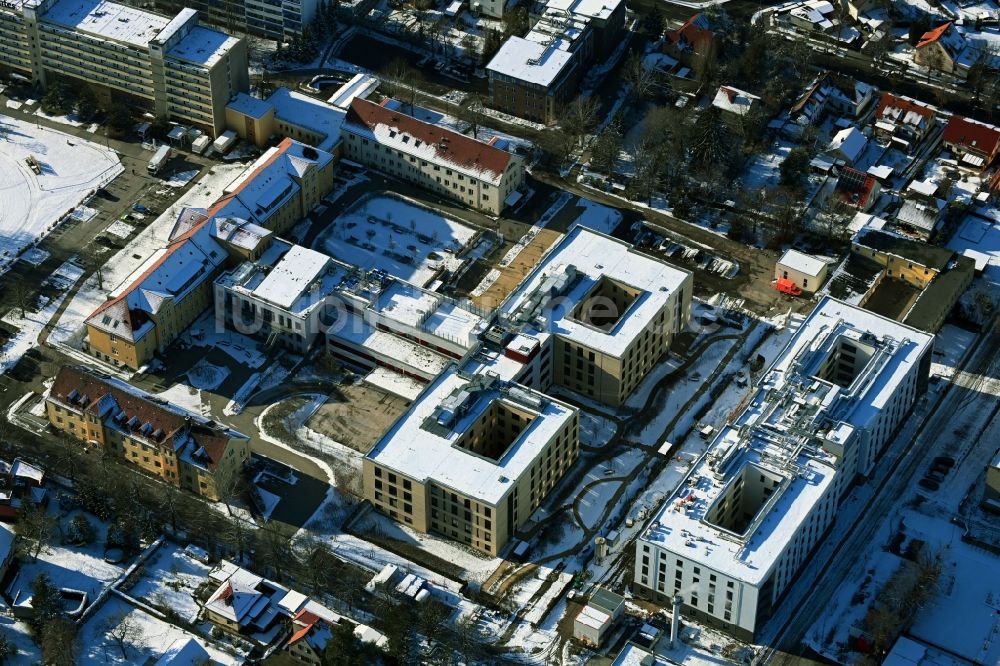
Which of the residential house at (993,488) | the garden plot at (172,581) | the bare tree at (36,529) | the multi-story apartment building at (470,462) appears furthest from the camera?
the residential house at (993,488)

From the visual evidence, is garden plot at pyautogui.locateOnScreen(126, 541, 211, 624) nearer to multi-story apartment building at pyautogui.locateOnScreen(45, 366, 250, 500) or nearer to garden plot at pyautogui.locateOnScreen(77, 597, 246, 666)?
garden plot at pyautogui.locateOnScreen(77, 597, 246, 666)

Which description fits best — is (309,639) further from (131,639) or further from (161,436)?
(161,436)

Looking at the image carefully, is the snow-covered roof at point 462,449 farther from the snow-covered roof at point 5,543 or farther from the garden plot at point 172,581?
the snow-covered roof at point 5,543

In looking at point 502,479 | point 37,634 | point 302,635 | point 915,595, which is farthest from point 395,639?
point 915,595

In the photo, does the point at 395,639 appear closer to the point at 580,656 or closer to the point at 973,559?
the point at 580,656

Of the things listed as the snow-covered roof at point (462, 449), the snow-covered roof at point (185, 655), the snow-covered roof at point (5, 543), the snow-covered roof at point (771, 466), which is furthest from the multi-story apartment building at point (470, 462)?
the snow-covered roof at point (5, 543)
